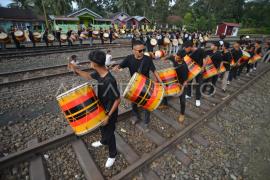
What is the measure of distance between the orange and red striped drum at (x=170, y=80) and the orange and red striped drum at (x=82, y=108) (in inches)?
72.1

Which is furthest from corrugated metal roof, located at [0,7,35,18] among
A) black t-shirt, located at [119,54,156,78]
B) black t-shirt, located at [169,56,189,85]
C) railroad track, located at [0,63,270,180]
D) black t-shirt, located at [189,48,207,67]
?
black t-shirt, located at [169,56,189,85]

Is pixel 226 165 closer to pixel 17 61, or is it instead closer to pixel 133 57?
pixel 133 57

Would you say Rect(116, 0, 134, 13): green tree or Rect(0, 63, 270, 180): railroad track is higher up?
Rect(116, 0, 134, 13): green tree

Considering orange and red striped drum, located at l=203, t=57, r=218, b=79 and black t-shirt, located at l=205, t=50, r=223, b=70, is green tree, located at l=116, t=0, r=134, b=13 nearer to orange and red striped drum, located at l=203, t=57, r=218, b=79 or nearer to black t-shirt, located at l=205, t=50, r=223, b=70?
black t-shirt, located at l=205, t=50, r=223, b=70

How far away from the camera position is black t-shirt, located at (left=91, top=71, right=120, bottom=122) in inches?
86.9

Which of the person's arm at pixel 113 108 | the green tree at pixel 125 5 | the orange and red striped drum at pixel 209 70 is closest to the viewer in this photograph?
the person's arm at pixel 113 108

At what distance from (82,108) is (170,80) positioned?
2.29 meters

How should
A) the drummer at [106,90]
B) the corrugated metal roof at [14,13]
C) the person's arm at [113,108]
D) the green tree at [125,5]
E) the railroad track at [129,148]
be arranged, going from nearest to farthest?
the drummer at [106,90] < the person's arm at [113,108] < the railroad track at [129,148] < the corrugated metal roof at [14,13] < the green tree at [125,5]

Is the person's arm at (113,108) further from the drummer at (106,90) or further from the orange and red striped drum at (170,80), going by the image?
the orange and red striped drum at (170,80)

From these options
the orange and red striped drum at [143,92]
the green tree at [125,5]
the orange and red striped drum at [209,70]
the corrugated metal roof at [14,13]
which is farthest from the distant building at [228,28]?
the orange and red striped drum at [143,92]

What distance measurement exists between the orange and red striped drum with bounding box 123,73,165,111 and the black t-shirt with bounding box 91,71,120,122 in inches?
14.9

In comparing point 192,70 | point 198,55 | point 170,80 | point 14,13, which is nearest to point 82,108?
point 170,80

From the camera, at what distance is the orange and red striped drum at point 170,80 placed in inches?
141

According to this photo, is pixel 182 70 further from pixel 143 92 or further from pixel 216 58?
pixel 216 58
